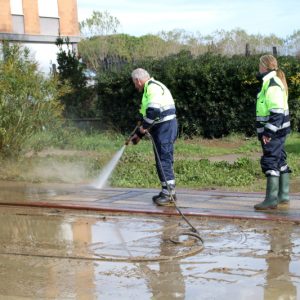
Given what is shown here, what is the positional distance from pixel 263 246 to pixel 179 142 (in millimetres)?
10767

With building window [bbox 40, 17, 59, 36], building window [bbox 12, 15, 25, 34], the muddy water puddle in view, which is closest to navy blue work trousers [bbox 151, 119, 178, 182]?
the muddy water puddle

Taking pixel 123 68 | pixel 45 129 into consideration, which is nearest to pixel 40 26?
pixel 123 68

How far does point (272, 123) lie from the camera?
25.0 ft

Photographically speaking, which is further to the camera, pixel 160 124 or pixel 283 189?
pixel 160 124

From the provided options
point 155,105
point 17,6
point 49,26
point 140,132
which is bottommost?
point 140,132

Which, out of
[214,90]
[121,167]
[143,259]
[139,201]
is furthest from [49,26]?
[143,259]

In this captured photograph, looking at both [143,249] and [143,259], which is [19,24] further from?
[143,259]

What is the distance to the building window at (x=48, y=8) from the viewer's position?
3662 centimetres

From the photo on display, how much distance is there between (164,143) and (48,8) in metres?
30.7

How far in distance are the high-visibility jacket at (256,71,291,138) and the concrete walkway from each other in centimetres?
104

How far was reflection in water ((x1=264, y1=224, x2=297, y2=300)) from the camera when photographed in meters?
4.83

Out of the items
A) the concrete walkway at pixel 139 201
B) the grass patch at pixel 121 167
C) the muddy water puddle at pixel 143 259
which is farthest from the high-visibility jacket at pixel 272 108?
the grass patch at pixel 121 167

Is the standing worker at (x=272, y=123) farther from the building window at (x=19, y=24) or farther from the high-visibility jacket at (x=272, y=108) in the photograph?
the building window at (x=19, y=24)

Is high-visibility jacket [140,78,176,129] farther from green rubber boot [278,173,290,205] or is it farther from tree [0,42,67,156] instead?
tree [0,42,67,156]
